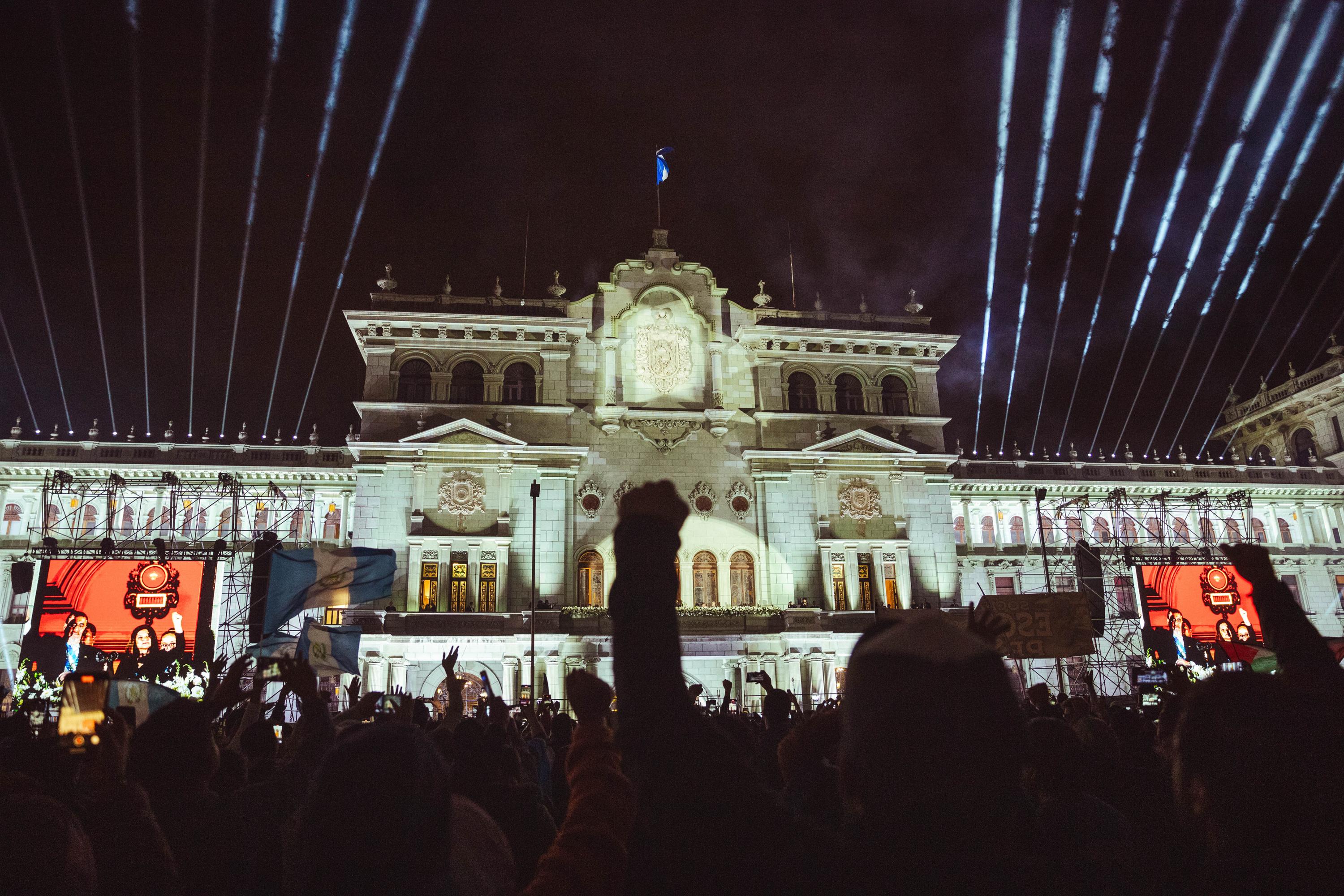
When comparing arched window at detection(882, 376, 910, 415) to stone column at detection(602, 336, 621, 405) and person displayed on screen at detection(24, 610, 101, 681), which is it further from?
person displayed on screen at detection(24, 610, 101, 681)

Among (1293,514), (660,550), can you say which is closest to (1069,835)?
(660,550)

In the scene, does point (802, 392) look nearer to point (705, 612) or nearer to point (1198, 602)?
point (705, 612)

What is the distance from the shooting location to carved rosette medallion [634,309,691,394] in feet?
125

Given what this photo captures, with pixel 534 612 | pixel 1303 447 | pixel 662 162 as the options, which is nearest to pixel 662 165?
pixel 662 162

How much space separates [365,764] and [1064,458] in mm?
51988

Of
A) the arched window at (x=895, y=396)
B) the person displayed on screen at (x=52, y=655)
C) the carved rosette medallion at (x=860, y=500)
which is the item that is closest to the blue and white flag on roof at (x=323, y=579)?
the person displayed on screen at (x=52, y=655)

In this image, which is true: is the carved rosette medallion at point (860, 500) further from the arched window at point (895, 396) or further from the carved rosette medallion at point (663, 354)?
the carved rosette medallion at point (663, 354)

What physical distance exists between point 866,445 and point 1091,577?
10.6 metres

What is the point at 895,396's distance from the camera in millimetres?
40219

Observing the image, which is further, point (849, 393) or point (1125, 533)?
point (1125, 533)

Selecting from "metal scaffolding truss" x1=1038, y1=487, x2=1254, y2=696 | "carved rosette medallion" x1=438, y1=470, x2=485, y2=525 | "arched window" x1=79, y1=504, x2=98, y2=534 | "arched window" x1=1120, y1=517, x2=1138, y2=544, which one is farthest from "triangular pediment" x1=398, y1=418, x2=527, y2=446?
"arched window" x1=1120, y1=517, x2=1138, y2=544

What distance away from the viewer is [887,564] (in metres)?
36.7

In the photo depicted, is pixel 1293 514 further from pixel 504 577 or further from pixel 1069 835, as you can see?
pixel 1069 835

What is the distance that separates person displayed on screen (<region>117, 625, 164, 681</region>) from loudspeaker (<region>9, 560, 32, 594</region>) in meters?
3.73
